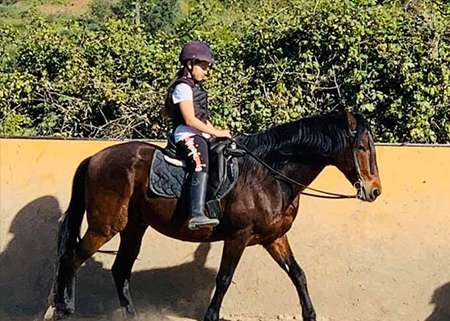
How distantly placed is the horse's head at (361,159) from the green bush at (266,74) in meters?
1.94

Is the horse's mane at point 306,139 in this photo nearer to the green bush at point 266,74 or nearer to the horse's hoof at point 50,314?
the green bush at point 266,74

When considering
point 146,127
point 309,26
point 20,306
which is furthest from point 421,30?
point 20,306

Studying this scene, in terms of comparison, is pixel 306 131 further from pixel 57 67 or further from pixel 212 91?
pixel 57 67

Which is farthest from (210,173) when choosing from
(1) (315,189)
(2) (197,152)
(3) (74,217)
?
(3) (74,217)

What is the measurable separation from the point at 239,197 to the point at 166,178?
583 millimetres

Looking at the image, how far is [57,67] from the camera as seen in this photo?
892 cm

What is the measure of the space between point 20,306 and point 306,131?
319 cm

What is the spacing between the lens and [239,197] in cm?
608

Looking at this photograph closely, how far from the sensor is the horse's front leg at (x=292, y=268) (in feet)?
20.3


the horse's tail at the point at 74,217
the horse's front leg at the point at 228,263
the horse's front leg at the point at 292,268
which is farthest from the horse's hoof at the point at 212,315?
the horse's tail at the point at 74,217

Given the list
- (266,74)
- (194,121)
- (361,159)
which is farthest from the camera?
(266,74)

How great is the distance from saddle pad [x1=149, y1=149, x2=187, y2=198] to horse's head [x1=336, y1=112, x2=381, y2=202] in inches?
48.5

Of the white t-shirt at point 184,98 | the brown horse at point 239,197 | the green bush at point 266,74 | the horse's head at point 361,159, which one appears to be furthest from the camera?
the green bush at point 266,74

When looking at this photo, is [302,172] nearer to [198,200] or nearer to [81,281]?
[198,200]
